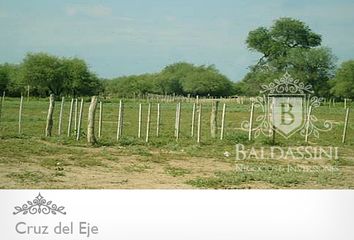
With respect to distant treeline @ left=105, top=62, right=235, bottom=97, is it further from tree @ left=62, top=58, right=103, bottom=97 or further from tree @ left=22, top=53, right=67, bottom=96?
tree @ left=22, top=53, right=67, bottom=96

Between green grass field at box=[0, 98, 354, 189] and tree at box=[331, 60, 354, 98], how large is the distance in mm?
116

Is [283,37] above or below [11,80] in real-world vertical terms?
above

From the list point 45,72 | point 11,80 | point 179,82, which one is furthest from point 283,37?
point 11,80

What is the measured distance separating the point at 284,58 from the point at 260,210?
150cm

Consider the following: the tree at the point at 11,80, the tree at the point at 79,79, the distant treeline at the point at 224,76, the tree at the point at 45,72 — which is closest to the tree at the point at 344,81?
the distant treeline at the point at 224,76

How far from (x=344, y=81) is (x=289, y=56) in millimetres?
569

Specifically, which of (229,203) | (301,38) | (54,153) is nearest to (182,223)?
(229,203)

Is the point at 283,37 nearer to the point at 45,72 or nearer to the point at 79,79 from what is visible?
the point at 79,79

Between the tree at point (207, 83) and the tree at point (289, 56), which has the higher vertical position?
the tree at point (289, 56)

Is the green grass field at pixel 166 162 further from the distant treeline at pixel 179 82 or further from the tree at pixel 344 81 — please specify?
the distant treeline at pixel 179 82

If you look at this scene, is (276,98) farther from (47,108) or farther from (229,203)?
(47,108)

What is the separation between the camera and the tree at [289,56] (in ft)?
14.5

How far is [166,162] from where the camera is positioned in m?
5.55

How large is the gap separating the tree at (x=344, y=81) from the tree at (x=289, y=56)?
73 mm
